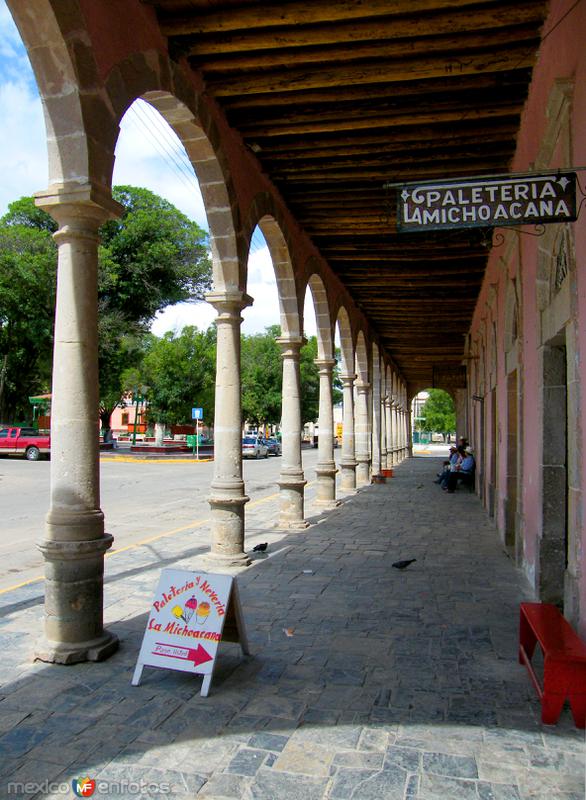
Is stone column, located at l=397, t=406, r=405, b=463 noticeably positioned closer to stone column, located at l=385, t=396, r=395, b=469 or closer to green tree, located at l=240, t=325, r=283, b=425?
stone column, located at l=385, t=396, r=395, b=469

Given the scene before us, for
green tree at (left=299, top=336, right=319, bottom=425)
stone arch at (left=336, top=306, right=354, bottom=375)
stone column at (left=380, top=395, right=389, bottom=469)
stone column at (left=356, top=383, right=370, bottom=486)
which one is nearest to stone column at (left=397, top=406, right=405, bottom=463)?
stone column at (left=380, top=395, right=389, bottom=469)

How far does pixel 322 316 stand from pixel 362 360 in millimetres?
4949

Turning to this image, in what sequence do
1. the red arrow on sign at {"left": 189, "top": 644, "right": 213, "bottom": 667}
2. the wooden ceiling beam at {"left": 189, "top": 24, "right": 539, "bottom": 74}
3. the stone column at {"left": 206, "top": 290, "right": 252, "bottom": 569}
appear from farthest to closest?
the stone column at {"left": 206, "top": 290, "right": 252, "bottom": 569} → the wooden ceiling beam at {"left": 189, "top": 24, "right": 539, "bottom": 74} → the red arrow on sign at {"left": 189, "top": 644, "right": 213, "bottom": 667}

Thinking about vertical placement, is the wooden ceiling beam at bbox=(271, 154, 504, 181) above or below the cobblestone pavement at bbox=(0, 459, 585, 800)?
above

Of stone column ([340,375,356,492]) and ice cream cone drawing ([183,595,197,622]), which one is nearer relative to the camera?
ice cream cone drawing ([183,595,197,622])

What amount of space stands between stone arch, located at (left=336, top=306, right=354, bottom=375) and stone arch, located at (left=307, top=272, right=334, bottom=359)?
1.34 m

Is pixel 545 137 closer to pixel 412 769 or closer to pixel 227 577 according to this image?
pixel 227 577

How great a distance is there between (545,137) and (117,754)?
4.72m

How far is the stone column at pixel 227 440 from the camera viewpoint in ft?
23.3

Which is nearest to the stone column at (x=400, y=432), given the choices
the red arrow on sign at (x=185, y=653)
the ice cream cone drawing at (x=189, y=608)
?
the ice cream cone drawing at (x=189, y=608)

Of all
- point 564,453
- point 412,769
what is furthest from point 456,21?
point 412,769

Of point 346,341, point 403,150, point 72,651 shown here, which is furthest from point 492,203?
point 346,341

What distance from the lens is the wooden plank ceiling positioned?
5078 mm

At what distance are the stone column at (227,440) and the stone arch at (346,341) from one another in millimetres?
6748
